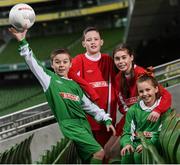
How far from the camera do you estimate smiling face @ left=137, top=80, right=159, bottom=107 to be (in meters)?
2.94

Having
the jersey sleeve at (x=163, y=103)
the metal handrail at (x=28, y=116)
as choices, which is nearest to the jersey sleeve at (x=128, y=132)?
the jersey sleeve at (x=163, y=103)

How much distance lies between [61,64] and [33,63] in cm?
22

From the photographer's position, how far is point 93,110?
3.30 m

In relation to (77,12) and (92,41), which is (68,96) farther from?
(77,12)

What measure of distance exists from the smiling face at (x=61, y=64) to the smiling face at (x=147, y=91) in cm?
55

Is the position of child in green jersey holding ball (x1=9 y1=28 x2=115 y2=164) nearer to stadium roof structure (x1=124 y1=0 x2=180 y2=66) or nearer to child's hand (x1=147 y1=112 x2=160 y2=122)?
child's hand (x1=147 y1=112 x2=160 y2=122)

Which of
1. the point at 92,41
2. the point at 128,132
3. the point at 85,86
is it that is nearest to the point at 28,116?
the point at 92,41

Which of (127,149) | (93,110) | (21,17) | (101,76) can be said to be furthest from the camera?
(101,76)

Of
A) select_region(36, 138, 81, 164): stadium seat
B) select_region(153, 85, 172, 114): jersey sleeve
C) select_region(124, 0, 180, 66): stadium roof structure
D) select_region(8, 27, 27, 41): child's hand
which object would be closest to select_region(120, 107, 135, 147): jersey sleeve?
select_region(153, 85, 172, 114): jersey sleeve

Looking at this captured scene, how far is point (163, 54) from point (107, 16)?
832 cm

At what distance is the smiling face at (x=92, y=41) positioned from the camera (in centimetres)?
352

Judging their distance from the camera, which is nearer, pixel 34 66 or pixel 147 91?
pixel 147 91

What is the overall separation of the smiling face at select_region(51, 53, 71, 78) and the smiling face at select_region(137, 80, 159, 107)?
21.6 inches

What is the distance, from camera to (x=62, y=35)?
2566 cm
